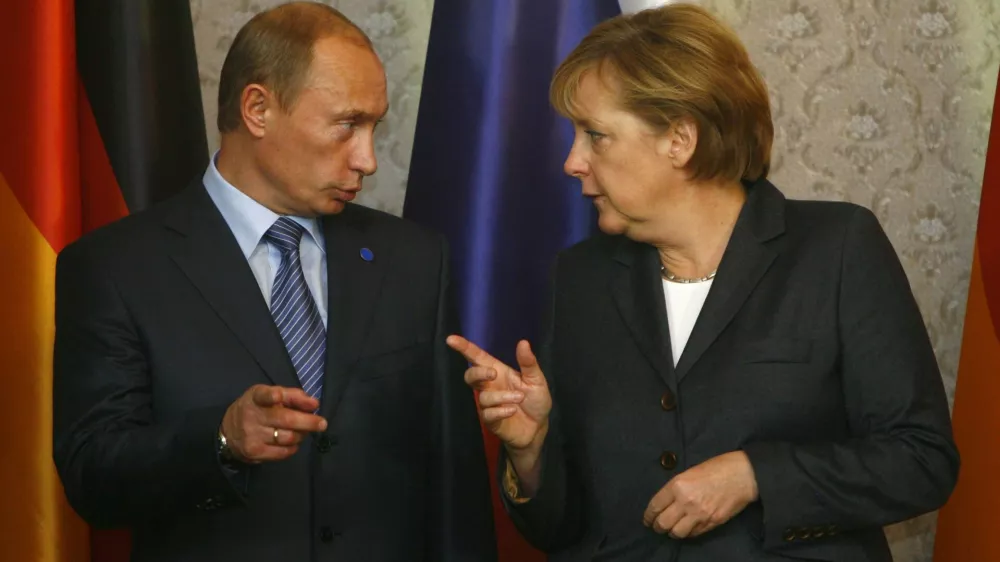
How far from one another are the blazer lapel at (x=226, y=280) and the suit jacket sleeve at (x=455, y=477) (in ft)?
1.11

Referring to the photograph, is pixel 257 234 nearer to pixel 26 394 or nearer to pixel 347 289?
pixel 347 289

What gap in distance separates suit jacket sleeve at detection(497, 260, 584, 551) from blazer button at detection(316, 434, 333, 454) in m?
0.32

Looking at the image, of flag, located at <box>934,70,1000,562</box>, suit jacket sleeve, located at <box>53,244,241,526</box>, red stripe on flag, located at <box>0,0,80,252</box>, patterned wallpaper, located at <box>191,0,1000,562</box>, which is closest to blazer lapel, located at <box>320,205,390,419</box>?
suit jacket sleeve, located at <box>53,244,241,526</box>

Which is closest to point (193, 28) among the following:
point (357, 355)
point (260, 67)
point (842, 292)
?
point (260, 67)

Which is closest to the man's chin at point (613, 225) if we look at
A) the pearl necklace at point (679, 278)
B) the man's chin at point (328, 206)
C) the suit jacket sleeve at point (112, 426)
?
the pearl necklace at point (679, 278)

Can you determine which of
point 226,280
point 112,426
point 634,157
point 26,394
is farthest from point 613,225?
point 26,394

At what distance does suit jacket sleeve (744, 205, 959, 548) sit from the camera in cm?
211

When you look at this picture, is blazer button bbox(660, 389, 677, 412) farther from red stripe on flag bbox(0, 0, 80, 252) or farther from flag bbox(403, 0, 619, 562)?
Result: red stripe on flag bbox(0, 0, 80, 252)

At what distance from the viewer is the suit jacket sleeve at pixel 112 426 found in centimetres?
207

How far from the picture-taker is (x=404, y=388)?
2406 mm

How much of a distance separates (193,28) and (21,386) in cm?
102

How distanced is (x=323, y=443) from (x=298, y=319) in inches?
9.3

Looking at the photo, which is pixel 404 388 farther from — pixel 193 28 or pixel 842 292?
pixel 193 28

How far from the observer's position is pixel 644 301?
2.32 meters
